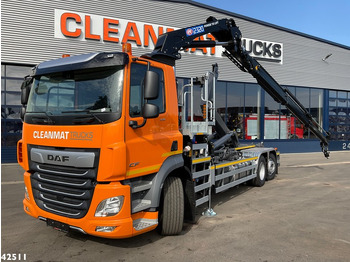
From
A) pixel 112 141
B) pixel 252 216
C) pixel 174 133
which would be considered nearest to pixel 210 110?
pixel 174 133

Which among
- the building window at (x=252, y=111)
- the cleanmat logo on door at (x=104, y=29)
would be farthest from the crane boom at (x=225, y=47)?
the cleanmat logo on door at (x=104, y=29)

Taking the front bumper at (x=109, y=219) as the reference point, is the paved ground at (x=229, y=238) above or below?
below

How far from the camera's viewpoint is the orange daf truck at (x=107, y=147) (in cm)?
324

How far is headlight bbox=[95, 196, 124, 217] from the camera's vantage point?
3.22 metres

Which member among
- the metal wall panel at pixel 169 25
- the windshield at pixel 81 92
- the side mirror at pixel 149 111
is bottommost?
the side mirror at pixel 149 111

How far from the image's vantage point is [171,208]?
4.09m

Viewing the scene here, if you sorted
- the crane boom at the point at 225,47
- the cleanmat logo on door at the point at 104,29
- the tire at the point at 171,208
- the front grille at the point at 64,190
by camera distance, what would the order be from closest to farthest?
the front grille at the point at 64,190, the tire at the point at 171,208, the crane boom at the point at 225,47, the cleanmat logo on door at the point at 104,29

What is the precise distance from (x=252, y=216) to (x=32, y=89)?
14.8ft

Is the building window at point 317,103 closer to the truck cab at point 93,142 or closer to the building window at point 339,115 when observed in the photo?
the building window at point 339,115

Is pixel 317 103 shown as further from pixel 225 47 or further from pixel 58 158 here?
pixel 58 158

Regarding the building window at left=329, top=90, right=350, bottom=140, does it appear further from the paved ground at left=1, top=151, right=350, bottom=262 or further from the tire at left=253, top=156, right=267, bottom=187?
the paved ground at left=1, top=151, right=350, bottom=262

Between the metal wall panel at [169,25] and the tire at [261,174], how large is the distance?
26.8ft

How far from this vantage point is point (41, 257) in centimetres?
353

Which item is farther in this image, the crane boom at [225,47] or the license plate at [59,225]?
the crane boom at [225,47]
